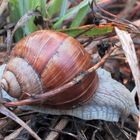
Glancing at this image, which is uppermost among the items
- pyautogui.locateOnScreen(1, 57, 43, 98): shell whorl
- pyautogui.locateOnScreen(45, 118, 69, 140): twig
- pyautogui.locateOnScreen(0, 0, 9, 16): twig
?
pyautogui.locateOnScreen(0, 0, 9, 16): twig

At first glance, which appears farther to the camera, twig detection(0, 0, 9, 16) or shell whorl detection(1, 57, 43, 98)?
twig detection(0, 0, 9, 16)

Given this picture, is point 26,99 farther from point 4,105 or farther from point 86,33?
point 86,33

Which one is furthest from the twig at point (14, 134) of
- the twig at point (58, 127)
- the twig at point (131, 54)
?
the twig at point (131, 54)

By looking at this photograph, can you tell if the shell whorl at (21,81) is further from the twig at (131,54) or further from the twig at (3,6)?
the twig at (3,6)

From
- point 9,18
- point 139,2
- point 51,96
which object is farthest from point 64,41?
point 139,2

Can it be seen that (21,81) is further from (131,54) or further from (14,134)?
(131,54)

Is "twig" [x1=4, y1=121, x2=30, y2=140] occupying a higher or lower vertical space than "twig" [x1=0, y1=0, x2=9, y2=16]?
lower

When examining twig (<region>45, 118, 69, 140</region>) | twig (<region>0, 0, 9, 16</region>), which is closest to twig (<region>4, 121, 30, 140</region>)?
twig (<region>45, 118, 69, 140</region>)

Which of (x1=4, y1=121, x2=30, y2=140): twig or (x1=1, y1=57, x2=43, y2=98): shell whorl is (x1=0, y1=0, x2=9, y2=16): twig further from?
(x1=4, y1=121, x2=30, y2=140): twig
